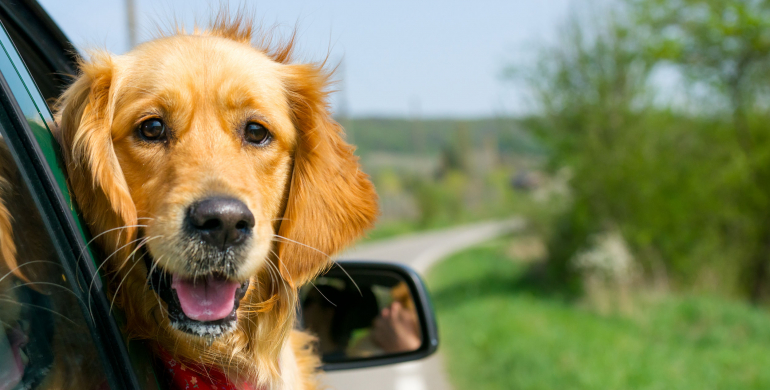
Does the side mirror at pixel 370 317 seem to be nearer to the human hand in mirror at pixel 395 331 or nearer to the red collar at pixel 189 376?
the human hand in mirror at pixel 395 331

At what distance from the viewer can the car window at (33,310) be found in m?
1.40

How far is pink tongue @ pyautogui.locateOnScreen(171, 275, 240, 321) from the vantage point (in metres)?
1.85

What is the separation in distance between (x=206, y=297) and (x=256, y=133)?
26.7 inches

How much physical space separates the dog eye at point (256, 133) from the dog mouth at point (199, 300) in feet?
1.92

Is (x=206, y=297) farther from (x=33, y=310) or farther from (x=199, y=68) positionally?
(x=199, y=68)

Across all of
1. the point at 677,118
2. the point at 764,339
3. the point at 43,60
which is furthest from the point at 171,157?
the point at 677,118

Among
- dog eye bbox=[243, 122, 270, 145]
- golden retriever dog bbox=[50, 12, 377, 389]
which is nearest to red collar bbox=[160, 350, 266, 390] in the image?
golden retriever dog bbox=[50, 12, 377, 389]

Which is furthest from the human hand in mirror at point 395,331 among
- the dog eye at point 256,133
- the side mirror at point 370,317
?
the dog eye at point 256,133

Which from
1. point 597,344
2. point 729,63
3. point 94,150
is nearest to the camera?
point 94,150

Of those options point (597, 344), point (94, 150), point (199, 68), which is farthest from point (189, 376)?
point (597, 344)

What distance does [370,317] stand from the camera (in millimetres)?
3359

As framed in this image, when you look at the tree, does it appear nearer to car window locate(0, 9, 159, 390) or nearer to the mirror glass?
the mirror glass

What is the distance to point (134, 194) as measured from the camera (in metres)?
1.99

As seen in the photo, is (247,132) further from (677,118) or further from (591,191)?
(677,118)
